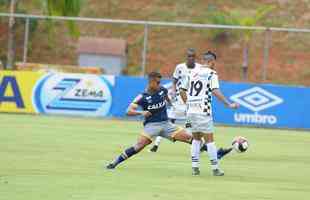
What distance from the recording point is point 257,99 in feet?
111

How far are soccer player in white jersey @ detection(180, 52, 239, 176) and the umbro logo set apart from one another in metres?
16.5

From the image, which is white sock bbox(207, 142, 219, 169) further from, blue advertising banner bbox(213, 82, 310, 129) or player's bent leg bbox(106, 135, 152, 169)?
blue advertising banner bbox(213, 82, 310, 129)

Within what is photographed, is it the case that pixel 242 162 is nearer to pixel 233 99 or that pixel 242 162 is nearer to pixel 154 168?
pixel 154 168

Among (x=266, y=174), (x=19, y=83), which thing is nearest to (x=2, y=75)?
(x=19, y=83)

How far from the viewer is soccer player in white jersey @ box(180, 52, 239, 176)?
17.2 meters

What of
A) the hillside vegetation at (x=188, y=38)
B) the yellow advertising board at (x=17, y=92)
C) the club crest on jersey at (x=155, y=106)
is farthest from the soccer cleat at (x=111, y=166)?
the hillside vegetation at (x=188, y=38)

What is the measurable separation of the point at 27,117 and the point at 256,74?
19.8m

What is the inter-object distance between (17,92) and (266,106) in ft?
27.8

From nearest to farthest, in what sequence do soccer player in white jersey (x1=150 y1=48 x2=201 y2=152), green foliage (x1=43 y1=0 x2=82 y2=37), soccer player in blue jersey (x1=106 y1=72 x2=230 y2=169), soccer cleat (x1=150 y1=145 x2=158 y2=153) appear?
green foliage (x1=43 y1=0 x2=82 y2=37) → soccer player in blue jersey (x1=106 y1=72 x2=230 y2=169) → soccer player in white jersey (x1=150 y1=48 x2=201 y2=152) → soccer cleat (x1=150 y1=145 x2=158 y2=153)

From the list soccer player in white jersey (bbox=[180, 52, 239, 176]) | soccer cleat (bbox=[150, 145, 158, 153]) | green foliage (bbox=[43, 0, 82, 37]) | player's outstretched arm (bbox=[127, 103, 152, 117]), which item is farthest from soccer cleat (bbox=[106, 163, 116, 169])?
green foliage (bbox=[43, 0, 82, 37])

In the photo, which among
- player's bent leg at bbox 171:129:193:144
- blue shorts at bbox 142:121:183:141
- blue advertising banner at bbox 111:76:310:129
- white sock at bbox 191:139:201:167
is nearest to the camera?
white sock at bbox 191:139:201:167

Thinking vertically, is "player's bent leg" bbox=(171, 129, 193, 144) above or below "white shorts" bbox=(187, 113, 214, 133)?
below

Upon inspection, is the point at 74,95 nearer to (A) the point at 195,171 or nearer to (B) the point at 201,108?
(B) the point at 201,108

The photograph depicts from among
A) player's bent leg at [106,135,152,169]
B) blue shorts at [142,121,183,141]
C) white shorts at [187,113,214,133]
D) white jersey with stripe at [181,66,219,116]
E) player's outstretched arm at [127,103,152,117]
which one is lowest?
player's bent leg at [106,135,152,169]
